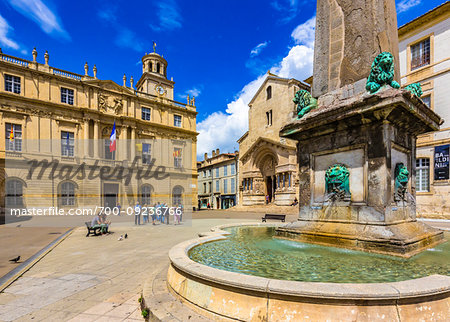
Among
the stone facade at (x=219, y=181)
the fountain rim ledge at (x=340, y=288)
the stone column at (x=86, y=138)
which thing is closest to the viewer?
the fountain rim ledge at (x=340, y=288)

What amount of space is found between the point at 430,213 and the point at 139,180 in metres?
29.3

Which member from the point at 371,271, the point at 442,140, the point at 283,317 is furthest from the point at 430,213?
the point at 283,317

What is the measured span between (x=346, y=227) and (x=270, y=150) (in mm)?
25802

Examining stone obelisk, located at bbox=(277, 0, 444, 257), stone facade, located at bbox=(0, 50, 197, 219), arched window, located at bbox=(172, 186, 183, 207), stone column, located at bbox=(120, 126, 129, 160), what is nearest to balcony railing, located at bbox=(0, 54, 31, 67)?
stone facade, located at bbox=(0, 50, 197, 219)

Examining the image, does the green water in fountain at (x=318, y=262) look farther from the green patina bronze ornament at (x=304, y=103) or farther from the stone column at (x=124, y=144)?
the stone column at (x=124, y=144)

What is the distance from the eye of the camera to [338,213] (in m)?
5.13

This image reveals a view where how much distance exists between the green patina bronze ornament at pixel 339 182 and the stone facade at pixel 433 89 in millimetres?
16698

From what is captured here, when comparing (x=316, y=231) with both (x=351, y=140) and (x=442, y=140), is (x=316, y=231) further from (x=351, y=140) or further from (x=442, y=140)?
(x=442, y=140)

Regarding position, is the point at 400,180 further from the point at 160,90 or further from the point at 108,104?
the point at 160,90

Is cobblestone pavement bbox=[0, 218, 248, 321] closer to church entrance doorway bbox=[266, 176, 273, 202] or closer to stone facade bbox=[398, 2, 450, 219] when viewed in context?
stone facade bbox=[398, 2, 450, 219]

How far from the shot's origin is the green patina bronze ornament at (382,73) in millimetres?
4586

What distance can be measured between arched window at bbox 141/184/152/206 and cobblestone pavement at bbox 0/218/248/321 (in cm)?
2497

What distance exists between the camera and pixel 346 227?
4891 mm

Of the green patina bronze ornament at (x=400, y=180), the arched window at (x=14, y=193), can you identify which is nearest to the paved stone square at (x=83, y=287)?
the green patina bronze ornament at (x=400, y=180)
